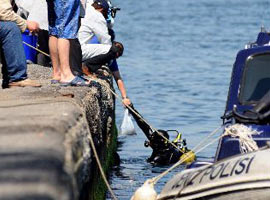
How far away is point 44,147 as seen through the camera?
7.15 m

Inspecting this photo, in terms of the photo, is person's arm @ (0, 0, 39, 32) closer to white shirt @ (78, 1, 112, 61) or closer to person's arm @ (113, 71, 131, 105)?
white shirt @ (78, 1, 112, 61)

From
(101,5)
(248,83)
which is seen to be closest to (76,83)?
(248,83)

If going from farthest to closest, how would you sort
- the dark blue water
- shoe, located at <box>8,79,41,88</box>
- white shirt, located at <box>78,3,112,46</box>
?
the dark blue water < white shirt, located at <box>78,3,112,46</box> < shoe, located at <box>8,79,41,88</box>

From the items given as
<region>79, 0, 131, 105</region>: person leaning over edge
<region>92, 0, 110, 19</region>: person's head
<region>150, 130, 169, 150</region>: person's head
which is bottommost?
<region>150, 130, 169, 150</region>: person's head

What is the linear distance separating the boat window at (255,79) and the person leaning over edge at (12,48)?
233 centimetres

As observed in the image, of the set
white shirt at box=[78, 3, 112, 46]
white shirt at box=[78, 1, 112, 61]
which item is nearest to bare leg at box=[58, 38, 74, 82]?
white shirt at box=[78, 1, 112, 61]

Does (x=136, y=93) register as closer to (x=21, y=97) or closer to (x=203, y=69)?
(x=203, y=69)

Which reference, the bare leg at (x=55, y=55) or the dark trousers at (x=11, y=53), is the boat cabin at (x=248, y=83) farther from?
the dark trousers at (x=11, y=53)

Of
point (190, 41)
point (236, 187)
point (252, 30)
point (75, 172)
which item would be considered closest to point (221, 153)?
point (236, 187)

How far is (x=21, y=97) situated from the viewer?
10047 millimetres

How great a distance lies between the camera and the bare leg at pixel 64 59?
11230 mm

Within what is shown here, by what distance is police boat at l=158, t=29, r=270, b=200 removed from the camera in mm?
7684

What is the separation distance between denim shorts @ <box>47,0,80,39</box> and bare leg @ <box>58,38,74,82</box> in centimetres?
7

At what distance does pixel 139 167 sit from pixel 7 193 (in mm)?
8604
